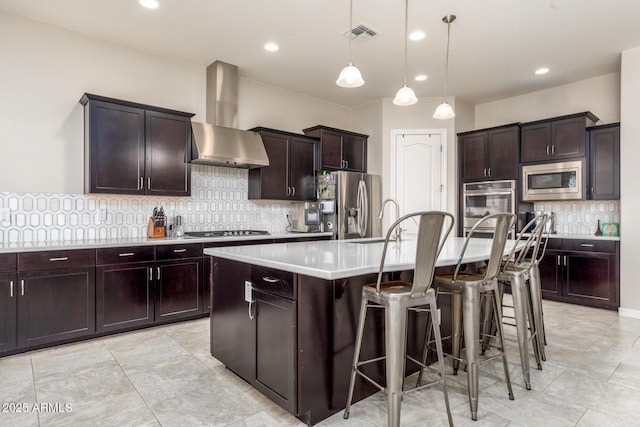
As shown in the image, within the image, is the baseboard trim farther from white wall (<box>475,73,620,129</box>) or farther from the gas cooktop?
the gas cooktop

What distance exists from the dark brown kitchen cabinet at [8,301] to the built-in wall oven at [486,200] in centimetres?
542

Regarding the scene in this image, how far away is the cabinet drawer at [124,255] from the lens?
3.31 meters

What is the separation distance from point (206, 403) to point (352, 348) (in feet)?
3.11

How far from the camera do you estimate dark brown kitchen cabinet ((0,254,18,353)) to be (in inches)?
113

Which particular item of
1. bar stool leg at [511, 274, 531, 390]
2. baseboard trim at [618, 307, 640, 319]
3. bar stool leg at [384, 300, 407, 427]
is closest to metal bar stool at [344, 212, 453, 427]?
bar stool leg at [384, 300, 407, 427]

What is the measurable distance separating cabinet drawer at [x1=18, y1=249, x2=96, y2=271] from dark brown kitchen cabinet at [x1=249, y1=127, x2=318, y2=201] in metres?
2.11

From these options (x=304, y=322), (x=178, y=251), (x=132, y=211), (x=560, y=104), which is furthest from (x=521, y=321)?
(x=560, y=104)

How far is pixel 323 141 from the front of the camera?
5.34m

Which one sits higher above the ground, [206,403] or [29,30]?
[29,30]

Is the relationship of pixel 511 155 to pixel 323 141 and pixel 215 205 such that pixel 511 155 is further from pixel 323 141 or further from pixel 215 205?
pixel 215 205

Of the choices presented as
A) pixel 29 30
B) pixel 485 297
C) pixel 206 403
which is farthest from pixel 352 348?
pixel 29 30

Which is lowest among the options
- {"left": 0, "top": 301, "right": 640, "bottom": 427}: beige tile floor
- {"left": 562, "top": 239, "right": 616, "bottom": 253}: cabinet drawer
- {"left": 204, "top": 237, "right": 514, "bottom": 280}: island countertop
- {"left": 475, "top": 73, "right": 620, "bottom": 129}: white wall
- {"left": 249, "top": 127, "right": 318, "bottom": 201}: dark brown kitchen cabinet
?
{"left": 0, "top": 301, "right": 640, "bottom": 427}: beige tile floor

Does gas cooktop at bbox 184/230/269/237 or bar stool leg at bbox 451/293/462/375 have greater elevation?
gas cooktop at bbox 184/230/269/237

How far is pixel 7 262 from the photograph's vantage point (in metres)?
2.88
